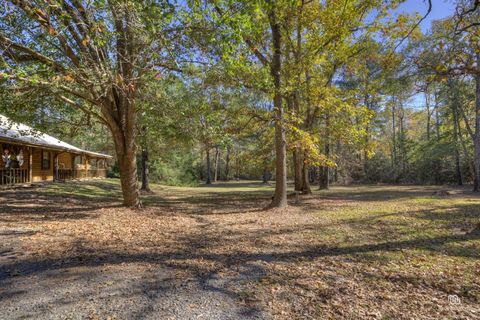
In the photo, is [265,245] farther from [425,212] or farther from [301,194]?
[301,194]

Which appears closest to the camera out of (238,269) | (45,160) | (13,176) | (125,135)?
(238,269)

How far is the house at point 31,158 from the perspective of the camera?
13859 mm

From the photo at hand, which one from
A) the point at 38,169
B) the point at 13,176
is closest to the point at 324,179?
the point at 13,176

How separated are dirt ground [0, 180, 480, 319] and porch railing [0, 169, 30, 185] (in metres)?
9.01

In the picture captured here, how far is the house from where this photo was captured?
45.5 feet

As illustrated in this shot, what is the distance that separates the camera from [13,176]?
15695 millimetres

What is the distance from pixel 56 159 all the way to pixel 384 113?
1201 inches

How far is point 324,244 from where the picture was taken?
6.09m

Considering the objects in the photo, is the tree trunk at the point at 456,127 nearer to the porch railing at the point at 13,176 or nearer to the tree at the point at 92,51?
the tree at the point at 92,51

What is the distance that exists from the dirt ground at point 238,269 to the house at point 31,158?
25.1ft

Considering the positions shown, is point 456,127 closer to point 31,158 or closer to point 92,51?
point 92,51

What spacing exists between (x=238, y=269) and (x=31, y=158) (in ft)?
57.3

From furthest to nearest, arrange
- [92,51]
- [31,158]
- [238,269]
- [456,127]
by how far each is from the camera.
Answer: [456,127] → [31,158] → [92,51] → [238,269]

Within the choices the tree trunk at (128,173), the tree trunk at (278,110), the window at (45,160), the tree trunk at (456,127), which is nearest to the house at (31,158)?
the window at (45,160)
